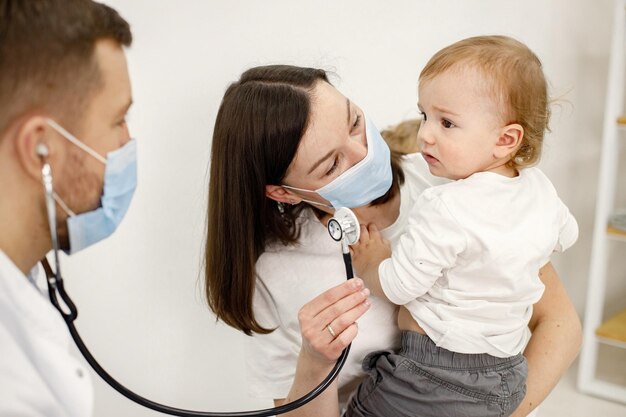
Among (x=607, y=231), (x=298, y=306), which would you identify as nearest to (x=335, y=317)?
(x=298, y=306)

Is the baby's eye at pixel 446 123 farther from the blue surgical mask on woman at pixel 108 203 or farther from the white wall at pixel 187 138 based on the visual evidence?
the blue surgical mask on woman at pixel 108 203

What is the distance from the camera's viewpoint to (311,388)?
132 centimetres

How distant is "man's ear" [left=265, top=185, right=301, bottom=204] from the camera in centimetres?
140

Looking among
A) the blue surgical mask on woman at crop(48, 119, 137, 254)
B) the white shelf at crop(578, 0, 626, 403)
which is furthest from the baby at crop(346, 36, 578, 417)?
the white shelf at crop(578, 0, 626, 403)

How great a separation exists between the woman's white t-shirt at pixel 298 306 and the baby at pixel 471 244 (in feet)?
0.29

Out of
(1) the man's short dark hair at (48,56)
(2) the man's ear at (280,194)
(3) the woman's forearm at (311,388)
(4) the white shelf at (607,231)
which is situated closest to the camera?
(1) the man's short dark hair at (48,56)

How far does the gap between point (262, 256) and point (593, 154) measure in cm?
208

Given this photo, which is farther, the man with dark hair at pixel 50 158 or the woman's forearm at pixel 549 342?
the woman's forearm at pixel 549 342

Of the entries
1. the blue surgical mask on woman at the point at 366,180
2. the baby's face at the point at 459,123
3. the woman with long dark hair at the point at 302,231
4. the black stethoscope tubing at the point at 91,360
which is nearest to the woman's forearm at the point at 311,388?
the woman with long dark hair at the point at 302,231

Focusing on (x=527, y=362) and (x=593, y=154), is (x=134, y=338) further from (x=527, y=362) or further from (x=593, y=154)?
(x=593, y=154)

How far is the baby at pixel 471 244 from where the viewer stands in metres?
1.24

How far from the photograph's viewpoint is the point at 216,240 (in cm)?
142

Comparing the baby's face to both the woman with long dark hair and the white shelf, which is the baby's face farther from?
the white shelf

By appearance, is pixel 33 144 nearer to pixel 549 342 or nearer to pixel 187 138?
pixel 187 138
